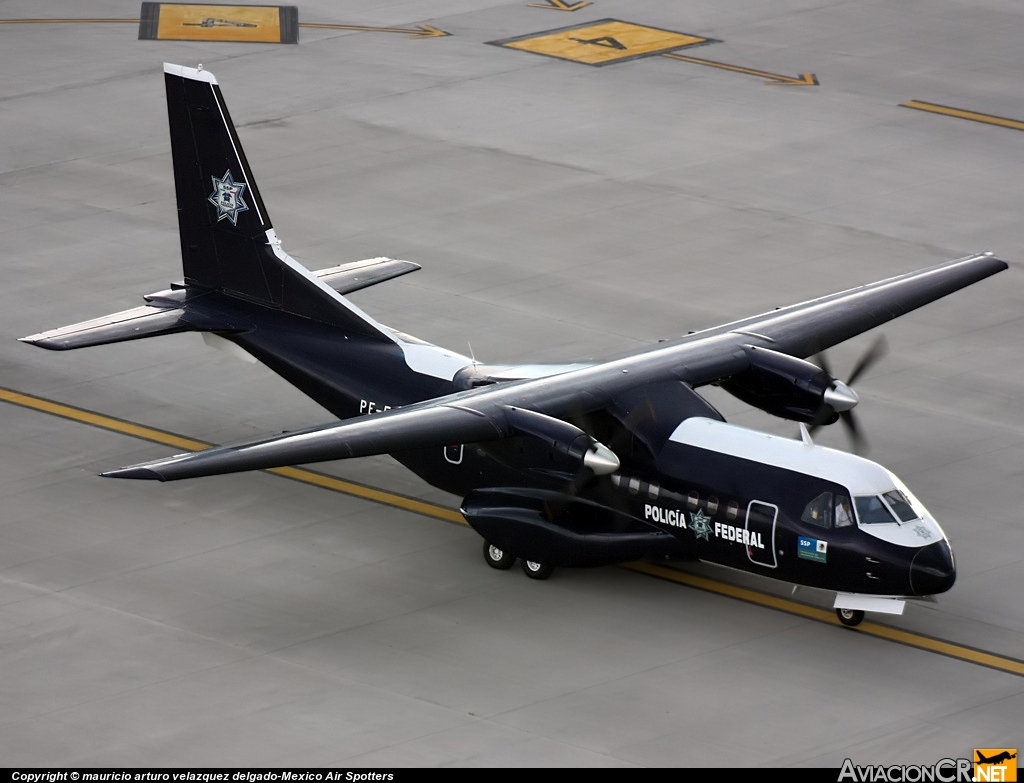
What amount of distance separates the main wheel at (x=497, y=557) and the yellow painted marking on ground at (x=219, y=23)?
36.8 meters

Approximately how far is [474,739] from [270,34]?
42914 mm

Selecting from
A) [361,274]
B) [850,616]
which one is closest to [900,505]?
[850,616]

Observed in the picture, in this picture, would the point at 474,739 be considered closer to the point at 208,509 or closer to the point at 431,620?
the point at 431,620

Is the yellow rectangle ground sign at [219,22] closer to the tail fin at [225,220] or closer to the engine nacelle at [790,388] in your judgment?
the tail fin at [225,220]

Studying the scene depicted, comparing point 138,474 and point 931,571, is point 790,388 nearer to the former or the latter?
point 931,571

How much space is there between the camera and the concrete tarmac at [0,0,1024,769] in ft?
75.3

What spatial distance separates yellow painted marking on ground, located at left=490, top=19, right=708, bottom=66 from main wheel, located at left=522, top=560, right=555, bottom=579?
3324 cm

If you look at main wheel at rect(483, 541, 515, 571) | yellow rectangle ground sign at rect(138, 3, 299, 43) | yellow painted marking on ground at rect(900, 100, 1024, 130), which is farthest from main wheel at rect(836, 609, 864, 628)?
yellow rectangle ground sign at rect(138, 3, 299, 43)

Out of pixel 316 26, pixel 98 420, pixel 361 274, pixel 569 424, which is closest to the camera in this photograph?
pixel 569 424

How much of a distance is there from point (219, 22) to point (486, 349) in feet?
101

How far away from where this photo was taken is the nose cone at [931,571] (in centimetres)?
2405

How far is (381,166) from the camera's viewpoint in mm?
47125

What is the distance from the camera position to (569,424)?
81.8 ft

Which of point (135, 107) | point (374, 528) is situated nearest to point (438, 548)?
point (374, 528)
